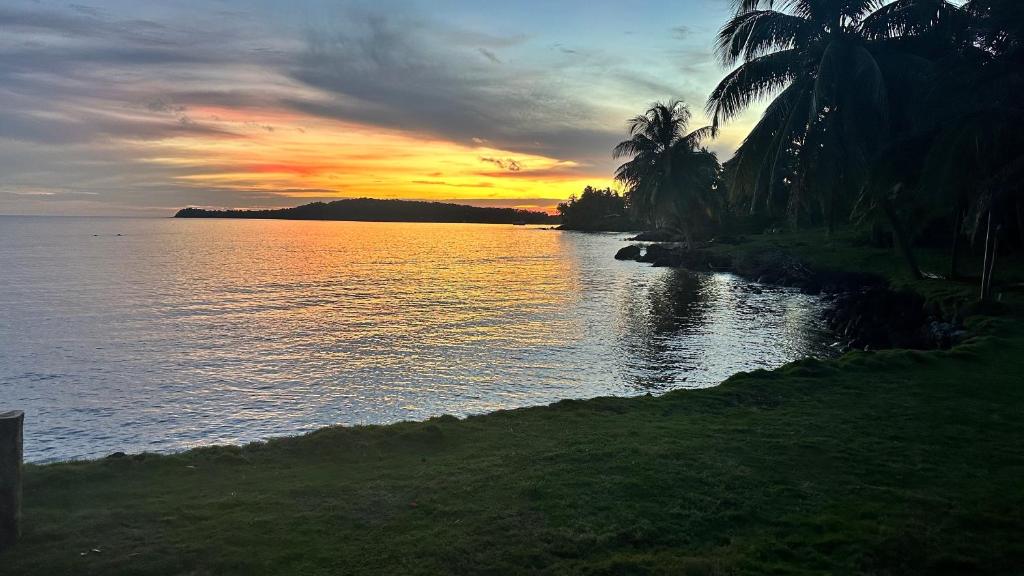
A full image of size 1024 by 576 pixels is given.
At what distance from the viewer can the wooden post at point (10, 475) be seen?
576cm

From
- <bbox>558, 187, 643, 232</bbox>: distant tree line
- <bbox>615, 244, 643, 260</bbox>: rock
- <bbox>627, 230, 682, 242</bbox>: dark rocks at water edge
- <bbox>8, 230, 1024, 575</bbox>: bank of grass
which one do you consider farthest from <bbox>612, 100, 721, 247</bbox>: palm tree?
<bbox>558, 187, 643, 232</bbox>: distant tree line

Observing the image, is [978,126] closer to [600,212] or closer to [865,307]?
[865,307]

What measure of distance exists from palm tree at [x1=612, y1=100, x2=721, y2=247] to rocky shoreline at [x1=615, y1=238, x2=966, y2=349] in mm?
13080

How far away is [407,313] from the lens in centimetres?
3453

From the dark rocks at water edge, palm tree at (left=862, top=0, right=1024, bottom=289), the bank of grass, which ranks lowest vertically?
the bank of grass

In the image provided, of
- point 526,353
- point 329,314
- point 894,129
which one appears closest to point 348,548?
point 526,353

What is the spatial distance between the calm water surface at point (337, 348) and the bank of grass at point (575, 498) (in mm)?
6407

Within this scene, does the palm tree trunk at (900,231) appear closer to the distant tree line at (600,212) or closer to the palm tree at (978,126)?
the palm tree at (978,126)

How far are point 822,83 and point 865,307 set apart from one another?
9.88 m

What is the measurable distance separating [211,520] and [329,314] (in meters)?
28.7

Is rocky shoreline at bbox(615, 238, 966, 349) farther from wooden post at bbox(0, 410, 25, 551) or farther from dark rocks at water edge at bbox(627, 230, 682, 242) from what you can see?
dark rocks at water edge at bbox(627, 230, 682, 242)

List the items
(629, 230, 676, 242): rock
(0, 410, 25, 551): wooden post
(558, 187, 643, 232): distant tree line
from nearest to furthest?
1. (0, 410, 25, 551): wooden post
2. (629, 230, 676, 242): rock
3. (558, 187, 643, 232): distant tree line

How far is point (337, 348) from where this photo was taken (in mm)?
24922

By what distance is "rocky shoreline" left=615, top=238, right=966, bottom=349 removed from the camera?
69.8 feet
